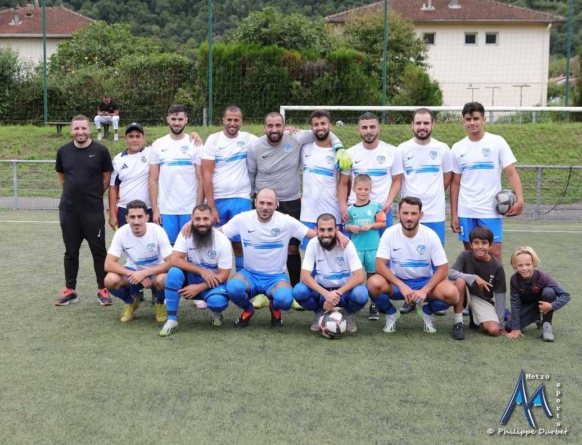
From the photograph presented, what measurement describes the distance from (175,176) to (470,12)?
33811mm

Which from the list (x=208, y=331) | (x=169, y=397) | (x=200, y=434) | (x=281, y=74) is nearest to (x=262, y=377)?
(x=169, y=397)

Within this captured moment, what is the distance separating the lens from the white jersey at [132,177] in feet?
20.3

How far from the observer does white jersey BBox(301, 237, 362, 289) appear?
17.3ft

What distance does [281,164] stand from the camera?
5957 millimetres

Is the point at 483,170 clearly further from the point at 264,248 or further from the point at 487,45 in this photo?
the point at 487,45

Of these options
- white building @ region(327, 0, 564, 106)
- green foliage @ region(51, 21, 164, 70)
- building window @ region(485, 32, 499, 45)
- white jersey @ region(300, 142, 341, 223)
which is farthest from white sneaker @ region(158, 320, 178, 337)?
building window @ region(485, 32, 499, 45)

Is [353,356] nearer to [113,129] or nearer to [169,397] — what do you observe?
[169,397]

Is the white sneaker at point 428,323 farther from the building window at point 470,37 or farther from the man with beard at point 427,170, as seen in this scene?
the building window at point 470,37

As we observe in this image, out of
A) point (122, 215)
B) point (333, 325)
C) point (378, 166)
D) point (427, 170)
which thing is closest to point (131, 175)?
point (122, 215)

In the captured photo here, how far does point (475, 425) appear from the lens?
352cm

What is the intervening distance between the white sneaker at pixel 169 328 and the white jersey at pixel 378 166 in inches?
68.9

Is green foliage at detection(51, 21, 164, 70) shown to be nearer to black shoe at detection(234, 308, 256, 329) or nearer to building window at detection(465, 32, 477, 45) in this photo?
building window at detection(465, 32, 477, 45)

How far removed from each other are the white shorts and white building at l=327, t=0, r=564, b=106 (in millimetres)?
24181

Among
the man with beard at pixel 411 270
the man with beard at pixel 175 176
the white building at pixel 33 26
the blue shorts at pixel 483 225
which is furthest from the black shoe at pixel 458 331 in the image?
the white building at pixel 33 26
